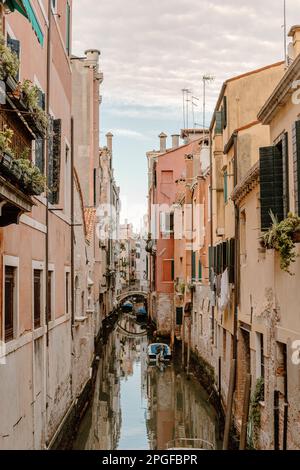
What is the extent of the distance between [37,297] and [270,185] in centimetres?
413

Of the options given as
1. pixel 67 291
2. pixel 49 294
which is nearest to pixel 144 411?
pixel 67 291

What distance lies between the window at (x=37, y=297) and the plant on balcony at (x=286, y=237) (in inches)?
158

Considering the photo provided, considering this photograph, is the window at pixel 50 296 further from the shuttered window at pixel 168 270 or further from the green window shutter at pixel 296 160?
the shuttered window at pixel 168 270

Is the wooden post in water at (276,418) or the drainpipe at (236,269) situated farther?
the drainpipe at (236,269)

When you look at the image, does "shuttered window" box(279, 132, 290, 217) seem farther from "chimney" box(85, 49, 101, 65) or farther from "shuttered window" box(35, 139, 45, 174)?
"chimney" box(85, 49, 101, 65)

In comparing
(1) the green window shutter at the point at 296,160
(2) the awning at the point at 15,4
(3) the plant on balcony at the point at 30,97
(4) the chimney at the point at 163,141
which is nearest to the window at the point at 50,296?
(3) the plant on balcony at the point at 30,97

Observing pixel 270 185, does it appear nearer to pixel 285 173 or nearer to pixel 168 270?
pixel 285 173

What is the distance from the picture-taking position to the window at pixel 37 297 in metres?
10.1

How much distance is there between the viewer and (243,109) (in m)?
15.0

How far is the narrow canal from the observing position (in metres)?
14.3
